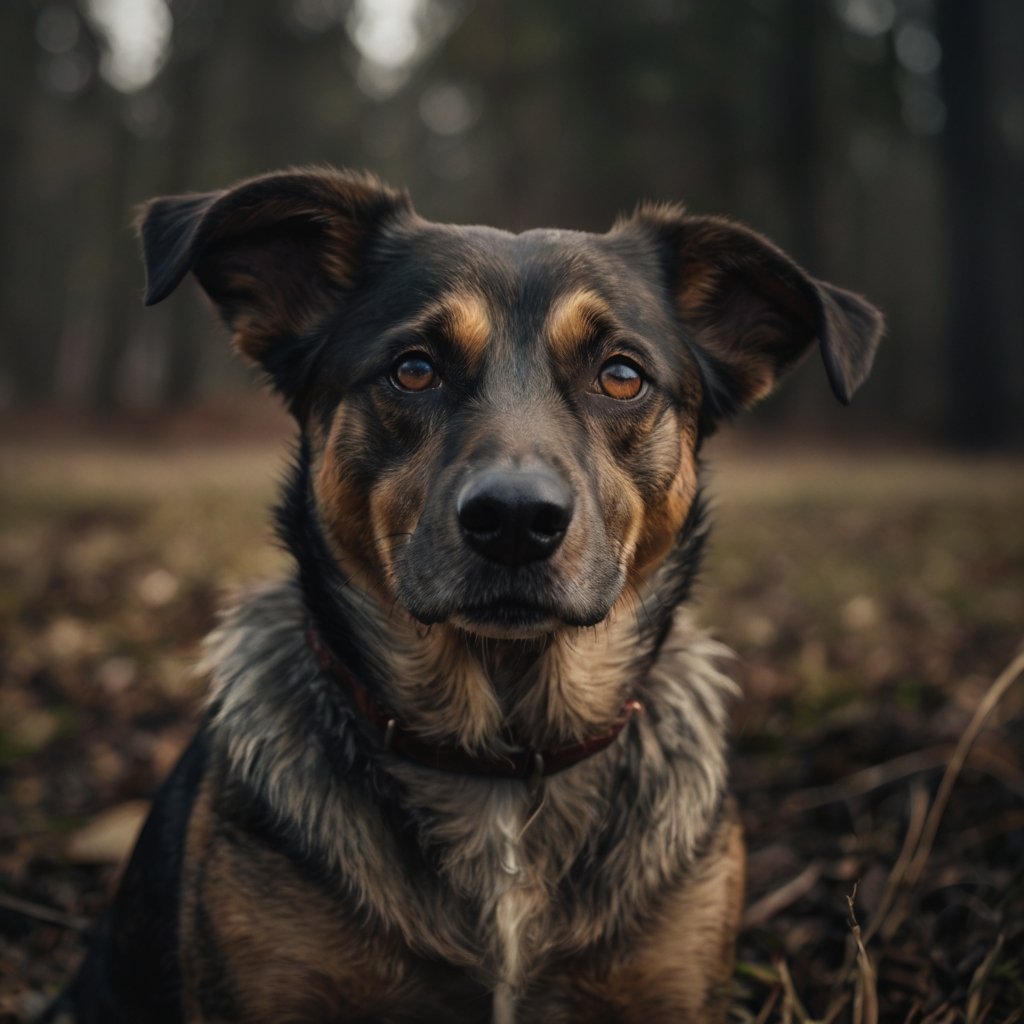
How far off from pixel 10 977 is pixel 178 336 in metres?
21.5

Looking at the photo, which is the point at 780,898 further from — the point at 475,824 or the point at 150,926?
the point at 150,926

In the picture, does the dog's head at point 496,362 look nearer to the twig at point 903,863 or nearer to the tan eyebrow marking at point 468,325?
the tan eyebrow marking at point 468,325

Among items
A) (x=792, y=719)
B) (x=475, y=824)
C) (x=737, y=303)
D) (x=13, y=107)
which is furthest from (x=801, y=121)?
(x=475, y=824)

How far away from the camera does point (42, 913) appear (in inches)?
150

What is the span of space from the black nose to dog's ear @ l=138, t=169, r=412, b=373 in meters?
1.19

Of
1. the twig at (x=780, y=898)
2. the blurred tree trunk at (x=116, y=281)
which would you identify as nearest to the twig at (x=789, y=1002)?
the twig at (x=780, y=898)

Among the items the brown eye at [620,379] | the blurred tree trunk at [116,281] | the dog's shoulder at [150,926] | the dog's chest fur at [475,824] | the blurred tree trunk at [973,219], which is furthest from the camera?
the blurred tree trunk at [116,281]

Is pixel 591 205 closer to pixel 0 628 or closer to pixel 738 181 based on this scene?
pixel 738 181

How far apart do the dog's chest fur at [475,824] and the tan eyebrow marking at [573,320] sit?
1.16 metres

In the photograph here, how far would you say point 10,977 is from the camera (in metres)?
3.54

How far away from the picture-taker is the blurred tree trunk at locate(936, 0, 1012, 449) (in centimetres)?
1619

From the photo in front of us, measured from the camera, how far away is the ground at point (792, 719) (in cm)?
348

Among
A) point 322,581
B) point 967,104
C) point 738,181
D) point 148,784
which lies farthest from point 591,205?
point 322,581

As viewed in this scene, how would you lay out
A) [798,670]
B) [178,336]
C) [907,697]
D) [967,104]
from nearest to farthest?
[907,697]
[798,670]
[967,104]
[178,336]
